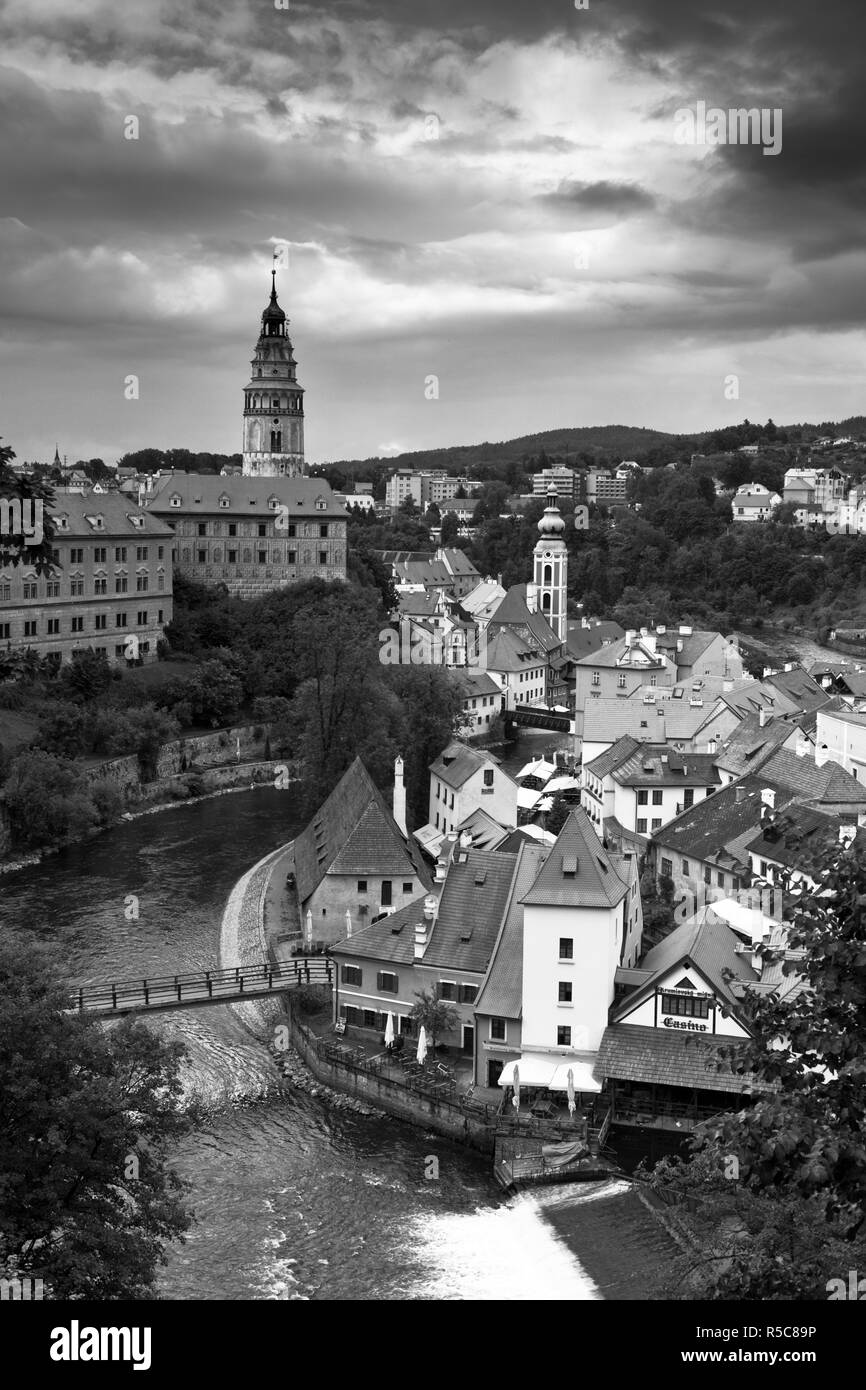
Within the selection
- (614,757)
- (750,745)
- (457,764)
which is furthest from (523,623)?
(457,764)

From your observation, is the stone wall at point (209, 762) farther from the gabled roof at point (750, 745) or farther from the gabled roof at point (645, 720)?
the gabled roof at point (750, 745)

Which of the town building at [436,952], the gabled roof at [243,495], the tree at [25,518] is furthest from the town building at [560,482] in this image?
the tree at [25,518]

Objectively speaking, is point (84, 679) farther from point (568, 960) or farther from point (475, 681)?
point (568, 960)

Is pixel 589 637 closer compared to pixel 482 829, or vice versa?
pixel 482 829

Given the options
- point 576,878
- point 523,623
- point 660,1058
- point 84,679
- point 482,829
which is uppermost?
point 523,623

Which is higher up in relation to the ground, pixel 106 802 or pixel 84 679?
pixel 84 679
